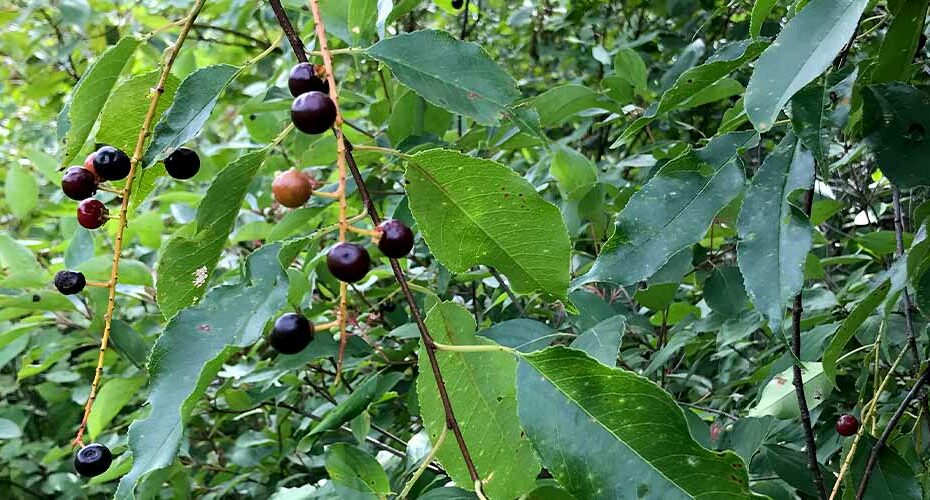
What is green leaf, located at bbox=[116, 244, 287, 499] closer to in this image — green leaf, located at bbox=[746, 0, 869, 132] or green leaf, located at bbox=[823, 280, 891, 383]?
green leaf, located at bbox=[746, 0, 869, 132]

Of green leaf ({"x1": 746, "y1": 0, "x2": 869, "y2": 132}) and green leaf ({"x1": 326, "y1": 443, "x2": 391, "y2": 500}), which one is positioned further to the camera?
green leaf ({"x1": 326, "y1": 443, "x2": 391, "y2": 500})

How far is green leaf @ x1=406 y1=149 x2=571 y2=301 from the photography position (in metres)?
0.72

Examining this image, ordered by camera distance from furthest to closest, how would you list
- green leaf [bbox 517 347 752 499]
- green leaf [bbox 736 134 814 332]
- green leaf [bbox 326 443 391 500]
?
1. green leaf [bbox 326 443 391 500]
2. green leaf [bbox 736 134 814 332]
3. green leaf [bbox 517 347 752 499]

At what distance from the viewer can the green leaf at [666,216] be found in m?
0.73

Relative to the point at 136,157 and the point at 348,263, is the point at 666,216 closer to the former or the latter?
the point at 348,263

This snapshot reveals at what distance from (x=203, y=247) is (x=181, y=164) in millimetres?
116

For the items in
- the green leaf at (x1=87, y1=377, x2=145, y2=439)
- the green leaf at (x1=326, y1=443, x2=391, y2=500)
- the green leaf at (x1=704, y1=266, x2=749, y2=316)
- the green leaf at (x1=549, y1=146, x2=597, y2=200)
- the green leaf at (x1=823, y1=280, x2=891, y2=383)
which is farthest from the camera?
the green leaf at (x1=87, y1=377, x2=145, y2=439)

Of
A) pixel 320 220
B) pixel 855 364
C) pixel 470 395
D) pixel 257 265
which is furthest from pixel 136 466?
pixel 855 364

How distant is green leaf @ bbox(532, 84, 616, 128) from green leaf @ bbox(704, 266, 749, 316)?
1.15 feet

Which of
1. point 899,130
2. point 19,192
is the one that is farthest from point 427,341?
point 19,192

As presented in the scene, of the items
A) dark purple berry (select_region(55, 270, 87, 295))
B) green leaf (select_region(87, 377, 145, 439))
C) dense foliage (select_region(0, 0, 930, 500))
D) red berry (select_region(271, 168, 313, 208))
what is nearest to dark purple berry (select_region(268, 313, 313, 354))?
dense foliage (select_region(0, 0, 930, 500))

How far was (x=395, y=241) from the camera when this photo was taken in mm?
669

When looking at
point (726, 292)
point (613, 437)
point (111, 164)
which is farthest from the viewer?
point (726, 292)

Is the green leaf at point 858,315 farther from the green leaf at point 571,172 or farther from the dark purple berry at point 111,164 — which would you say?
the dark purple berry at point 111,164
